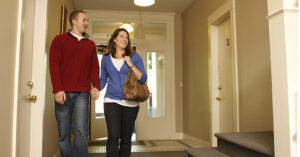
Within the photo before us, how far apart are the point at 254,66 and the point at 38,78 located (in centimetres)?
212

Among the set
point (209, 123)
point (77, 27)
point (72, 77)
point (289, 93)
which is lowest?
point (209, 123)

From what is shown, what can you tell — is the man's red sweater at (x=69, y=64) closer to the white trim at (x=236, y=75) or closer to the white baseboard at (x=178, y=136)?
the white trim at (x=236, y=75)

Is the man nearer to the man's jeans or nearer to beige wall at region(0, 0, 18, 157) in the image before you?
the man's jeans

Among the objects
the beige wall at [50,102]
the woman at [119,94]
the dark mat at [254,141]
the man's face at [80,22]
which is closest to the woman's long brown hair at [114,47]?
the woman at [119,94]

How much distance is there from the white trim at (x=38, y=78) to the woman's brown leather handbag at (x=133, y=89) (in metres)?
0.78

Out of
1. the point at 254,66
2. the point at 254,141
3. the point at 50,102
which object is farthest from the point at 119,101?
the point at 254,66

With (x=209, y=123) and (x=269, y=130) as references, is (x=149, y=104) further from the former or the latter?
(x=269, y=130)

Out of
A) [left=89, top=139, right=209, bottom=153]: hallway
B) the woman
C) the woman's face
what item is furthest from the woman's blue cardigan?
[left=89, top=139, right=209, bottom=153]: hallway

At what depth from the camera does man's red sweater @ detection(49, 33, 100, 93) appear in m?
2.00

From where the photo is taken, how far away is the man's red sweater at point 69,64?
2.00 metres

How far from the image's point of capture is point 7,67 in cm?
161

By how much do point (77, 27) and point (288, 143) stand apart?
1681 mm

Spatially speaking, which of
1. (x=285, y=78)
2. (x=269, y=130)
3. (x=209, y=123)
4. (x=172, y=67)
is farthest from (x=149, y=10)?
(x=285, y=78)

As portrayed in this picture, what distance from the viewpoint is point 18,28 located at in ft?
5.83
